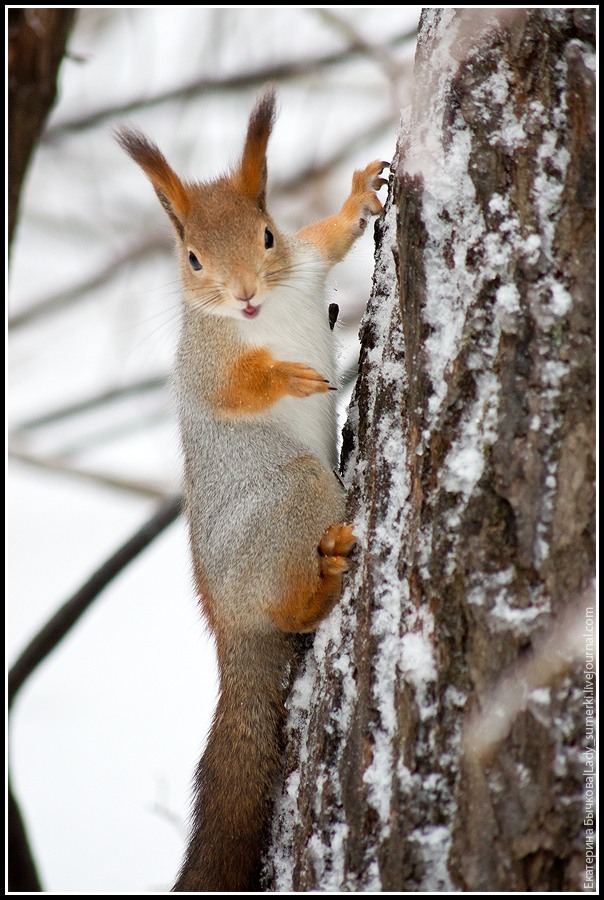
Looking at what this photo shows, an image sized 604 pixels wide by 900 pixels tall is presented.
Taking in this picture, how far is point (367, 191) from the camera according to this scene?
1.89 meters

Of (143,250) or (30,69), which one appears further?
(143,250)

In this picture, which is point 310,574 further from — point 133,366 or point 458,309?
point 133,366

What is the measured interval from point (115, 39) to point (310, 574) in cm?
316

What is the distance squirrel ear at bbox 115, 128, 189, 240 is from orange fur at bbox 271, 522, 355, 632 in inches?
30.6

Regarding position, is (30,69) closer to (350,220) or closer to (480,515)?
(350,220)

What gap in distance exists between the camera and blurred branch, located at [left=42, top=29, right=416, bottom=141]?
11.1 ft

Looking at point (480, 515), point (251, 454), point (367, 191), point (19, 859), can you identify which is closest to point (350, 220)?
point (367, 191)

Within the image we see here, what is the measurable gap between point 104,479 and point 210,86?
63.3 inches

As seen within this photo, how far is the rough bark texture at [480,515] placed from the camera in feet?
3.65

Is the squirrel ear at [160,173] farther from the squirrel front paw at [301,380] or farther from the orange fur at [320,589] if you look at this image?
the orange fur at [320,589]

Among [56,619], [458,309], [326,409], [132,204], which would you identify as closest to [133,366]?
[132,204]

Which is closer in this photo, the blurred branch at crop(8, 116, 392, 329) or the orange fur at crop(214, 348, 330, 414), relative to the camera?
the orange fur at crop(214, 348, 330, 414)

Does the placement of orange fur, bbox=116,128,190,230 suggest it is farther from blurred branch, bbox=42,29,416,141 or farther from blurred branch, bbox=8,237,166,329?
blurred branch, bbox=8,237,166,329

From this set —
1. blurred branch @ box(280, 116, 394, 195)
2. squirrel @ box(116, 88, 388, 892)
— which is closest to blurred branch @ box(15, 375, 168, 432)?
blurred branch @ box(280, 116, 394, 195)
